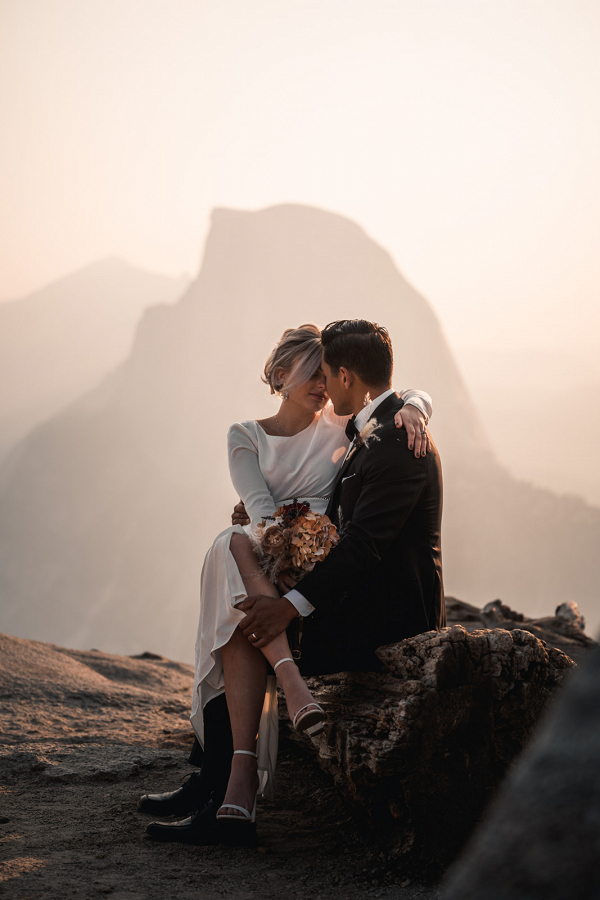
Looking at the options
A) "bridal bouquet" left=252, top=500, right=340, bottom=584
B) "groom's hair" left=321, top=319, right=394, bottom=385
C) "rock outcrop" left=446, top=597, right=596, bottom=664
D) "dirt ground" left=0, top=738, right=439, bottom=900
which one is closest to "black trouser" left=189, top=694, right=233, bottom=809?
"dirt ground" left=0, top=738, right=439, bottom=900

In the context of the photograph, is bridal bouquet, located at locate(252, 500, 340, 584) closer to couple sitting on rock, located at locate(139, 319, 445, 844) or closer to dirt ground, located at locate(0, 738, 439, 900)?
couple sitting on rock, located at locate(139, 319, 445, 844)

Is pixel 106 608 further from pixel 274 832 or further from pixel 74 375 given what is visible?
pixel 274 832

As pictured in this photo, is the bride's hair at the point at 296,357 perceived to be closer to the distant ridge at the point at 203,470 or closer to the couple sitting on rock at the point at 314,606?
the couple sitting on rock at the point at 314,606

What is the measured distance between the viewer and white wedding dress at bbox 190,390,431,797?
115 inches

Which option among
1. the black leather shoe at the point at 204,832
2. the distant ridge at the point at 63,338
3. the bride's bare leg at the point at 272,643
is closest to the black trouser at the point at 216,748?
the black leather shoe at the point at 204,832

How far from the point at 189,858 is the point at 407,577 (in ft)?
4.68

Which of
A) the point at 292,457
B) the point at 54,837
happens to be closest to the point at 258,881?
the point at 54,837

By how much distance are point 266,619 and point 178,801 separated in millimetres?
1118

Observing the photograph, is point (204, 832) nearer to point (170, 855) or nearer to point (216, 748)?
point (170, 855)

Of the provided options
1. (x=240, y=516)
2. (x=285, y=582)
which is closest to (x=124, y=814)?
(x=285, y=582)

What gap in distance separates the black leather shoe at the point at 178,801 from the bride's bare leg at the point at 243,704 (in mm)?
426

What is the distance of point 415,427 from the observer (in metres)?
2.93

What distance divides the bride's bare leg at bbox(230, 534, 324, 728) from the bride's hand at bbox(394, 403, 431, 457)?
2.87 feet

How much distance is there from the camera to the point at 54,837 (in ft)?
9.39
